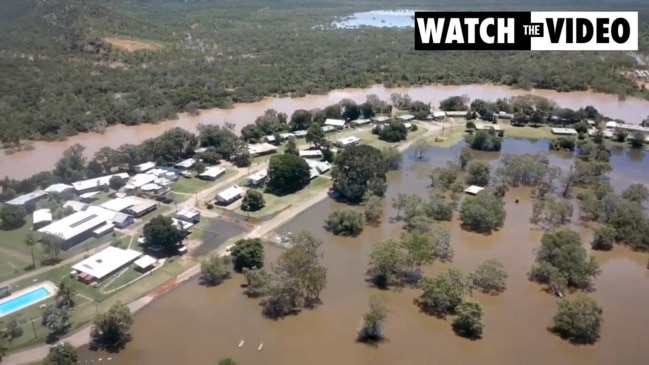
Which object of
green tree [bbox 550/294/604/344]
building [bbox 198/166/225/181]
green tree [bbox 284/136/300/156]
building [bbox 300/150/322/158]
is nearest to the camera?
green tree [bbox 550/294/604/344]

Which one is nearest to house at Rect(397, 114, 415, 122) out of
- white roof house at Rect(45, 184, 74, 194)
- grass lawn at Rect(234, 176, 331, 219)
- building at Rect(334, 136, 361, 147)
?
building at Rect(334, 136, 361, 147)

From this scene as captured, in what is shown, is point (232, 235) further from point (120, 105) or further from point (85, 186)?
point (120, 105)

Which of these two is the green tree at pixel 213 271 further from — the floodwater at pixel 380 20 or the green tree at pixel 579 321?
the floodwater at pixel 380 20

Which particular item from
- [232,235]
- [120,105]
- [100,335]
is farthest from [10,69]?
[100,335]

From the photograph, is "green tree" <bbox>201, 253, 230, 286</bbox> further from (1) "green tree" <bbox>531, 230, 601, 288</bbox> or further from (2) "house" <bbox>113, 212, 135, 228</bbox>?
(1) "green tree" <bbox>531, 230, 601, 288</bbox>

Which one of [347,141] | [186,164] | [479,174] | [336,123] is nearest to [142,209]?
[186,164]

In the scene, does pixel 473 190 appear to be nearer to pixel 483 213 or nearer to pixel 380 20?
pixel 483 213
